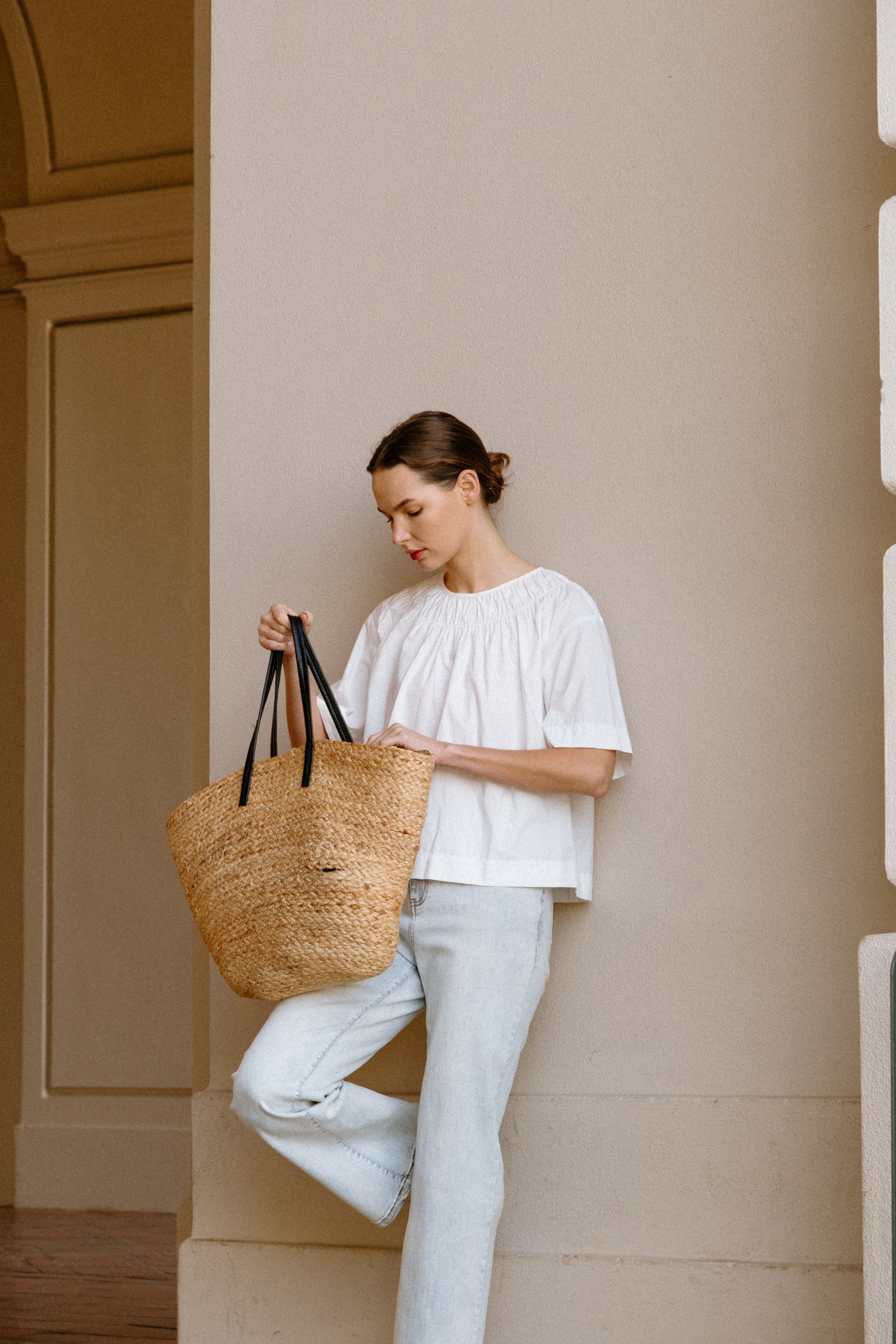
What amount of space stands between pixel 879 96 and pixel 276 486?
1.64 meters

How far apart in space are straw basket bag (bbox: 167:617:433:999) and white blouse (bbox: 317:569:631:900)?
221mm

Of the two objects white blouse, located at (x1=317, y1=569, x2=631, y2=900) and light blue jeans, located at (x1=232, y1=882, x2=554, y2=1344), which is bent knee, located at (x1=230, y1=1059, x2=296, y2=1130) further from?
white blouse, located at (x1=317, y1=569, x2=631, y2=900)

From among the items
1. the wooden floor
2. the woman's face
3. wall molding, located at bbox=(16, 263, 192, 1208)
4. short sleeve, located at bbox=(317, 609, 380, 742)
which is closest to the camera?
the woman's face

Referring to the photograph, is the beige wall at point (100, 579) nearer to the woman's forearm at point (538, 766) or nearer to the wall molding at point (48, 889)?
the wall molding at point (48, 889)

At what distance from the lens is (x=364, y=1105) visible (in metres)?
2.99

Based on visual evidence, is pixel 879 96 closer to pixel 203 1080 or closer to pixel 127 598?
pixel 203 1080

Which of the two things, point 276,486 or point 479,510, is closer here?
point 479,510

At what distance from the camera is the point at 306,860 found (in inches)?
109

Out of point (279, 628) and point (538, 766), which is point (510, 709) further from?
point (279, 628)

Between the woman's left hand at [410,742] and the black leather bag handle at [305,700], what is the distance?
0.08 m

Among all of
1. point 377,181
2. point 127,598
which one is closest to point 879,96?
point 377,181

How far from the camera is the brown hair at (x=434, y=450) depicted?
3.08 m

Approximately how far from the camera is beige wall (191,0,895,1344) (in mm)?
3209

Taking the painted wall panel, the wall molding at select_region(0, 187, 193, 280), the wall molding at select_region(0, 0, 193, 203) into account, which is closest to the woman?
the painted wall panel
